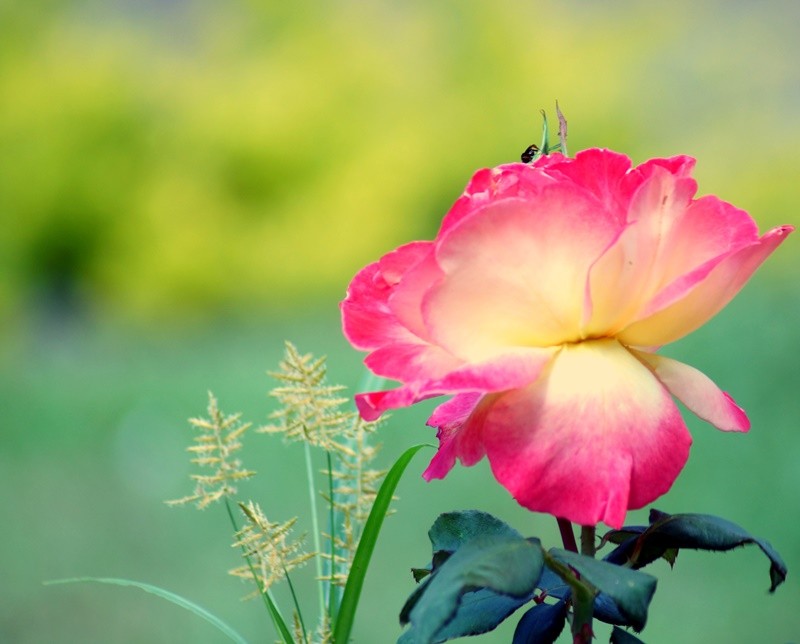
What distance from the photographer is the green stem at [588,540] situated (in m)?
0.26

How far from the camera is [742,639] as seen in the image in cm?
140

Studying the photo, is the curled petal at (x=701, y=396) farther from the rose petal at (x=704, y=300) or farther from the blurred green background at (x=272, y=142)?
the blurred green background at (x=272, y=142)

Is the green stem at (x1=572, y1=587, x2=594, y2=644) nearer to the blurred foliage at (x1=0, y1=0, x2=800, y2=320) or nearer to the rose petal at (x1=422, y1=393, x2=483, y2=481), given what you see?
the rose petal at (x1=422, y1=393, x2=483, y2=481)

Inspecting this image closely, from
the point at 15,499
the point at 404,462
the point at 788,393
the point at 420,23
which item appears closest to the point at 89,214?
the point at 420,23

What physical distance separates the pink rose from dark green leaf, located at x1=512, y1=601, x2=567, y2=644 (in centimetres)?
6

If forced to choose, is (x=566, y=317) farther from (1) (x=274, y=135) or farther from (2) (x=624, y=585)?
(1) (x=274, y=135)

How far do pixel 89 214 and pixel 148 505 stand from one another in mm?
4990

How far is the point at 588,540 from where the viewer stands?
0.84ft

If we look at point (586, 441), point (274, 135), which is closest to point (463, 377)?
point (586, 441)

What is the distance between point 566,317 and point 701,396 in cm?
4

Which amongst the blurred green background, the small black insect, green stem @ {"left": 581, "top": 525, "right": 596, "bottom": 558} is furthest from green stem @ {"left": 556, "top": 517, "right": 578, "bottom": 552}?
the blurred green background

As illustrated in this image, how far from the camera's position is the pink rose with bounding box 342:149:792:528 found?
226mm

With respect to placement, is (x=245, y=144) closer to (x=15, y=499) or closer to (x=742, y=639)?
(x=15, y=499)

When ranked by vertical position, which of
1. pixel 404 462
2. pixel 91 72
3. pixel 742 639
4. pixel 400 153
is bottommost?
pixel 742 639
